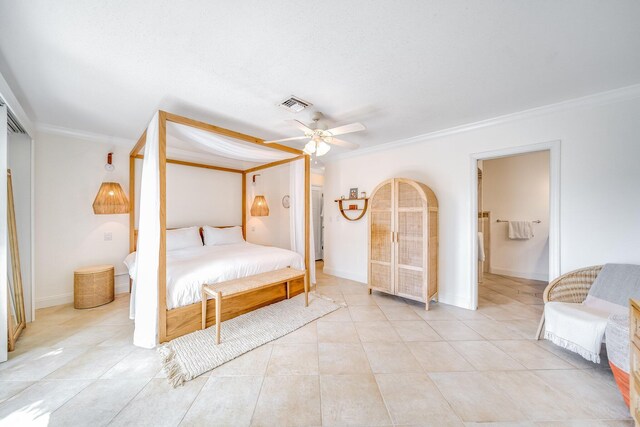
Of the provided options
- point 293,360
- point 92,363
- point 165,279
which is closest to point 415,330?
point 293,360

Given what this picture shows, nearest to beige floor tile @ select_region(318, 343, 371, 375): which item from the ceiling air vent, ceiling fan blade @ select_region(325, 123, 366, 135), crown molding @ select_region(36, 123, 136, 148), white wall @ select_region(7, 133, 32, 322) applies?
A: ceiling fan blade @ select_region(325, 123, 366, 135)

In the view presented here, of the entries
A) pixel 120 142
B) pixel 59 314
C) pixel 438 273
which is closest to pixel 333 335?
pixel 438 273

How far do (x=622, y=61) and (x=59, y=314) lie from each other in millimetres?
6371

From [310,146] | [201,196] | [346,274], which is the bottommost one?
[346,274]

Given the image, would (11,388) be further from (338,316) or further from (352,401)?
(338,316)

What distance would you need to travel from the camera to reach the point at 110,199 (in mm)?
3354

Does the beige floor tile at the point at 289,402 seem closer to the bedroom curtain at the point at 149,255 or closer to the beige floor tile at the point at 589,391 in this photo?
the bedroom curtain at the point at 149,255

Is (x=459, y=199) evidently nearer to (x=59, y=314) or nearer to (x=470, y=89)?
(x=470, y=89)

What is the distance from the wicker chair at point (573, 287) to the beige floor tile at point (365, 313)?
5.26 feet

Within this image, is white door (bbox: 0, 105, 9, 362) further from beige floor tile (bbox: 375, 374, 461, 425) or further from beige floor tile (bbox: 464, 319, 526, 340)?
beige floor tile (bbox: 464, 319, 526, 340)

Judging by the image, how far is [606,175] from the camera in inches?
91.8

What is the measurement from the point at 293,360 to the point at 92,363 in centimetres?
174

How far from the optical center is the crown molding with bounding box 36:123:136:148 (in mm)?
3070

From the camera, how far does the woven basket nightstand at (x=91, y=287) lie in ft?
9.95
